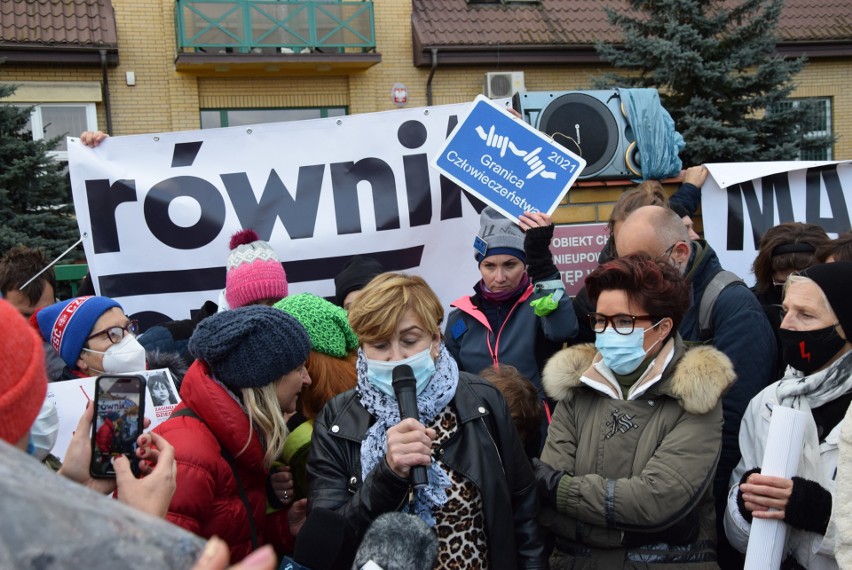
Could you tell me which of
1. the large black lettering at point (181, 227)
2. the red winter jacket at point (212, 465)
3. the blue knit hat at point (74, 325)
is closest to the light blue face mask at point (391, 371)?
the red winter jacket at point (212, 465)

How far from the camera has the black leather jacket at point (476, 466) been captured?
8.04ft

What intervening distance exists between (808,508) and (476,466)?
101 centimetres

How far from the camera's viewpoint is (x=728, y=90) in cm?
1248

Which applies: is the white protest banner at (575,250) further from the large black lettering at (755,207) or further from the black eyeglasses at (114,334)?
the black eyeglasses at (114,334)

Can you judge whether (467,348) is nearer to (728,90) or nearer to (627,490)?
(627,490)

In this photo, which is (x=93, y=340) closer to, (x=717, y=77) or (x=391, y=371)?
(x=391, y=371)

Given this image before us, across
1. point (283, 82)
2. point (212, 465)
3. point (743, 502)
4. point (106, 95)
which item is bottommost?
point (743, 502)

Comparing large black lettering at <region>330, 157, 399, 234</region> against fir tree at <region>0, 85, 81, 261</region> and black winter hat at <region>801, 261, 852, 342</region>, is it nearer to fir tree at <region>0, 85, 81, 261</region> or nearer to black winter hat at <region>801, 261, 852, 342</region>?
black winter hat at <region>801, 261, 852, 342</region>

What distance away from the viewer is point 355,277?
4.62 metres

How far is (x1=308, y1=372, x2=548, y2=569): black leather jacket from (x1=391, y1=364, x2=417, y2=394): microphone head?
0.27 m

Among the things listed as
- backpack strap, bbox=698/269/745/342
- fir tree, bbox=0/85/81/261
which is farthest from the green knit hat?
fir tree, bbox=0/85/81/261

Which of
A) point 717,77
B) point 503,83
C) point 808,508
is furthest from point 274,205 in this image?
point 503,83

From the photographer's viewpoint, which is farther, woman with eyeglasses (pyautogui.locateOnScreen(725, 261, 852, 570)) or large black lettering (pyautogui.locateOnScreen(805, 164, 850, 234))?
large black lettering (pyautogui.locateOnScreen(805, 164, 850, 234))

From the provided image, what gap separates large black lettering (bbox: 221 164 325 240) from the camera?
524 centimetres
